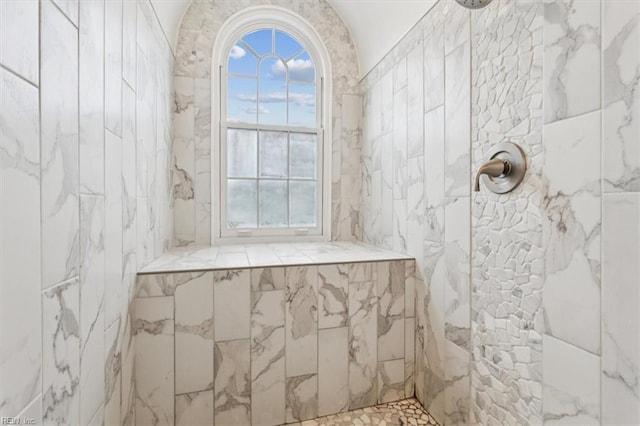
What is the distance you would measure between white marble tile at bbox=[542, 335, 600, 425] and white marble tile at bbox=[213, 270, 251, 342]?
1077 millimetres

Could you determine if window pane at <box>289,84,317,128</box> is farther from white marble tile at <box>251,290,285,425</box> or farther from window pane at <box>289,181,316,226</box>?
white marble tile at <box>251,290,285,425</box>

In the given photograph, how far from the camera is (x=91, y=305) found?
0.86 meters

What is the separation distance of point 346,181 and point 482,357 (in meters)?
1.45

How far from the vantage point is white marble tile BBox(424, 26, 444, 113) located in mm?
1356

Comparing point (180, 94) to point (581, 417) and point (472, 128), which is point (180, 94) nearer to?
point (472, 128)

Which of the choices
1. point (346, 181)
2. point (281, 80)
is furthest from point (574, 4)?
point (281, 80)

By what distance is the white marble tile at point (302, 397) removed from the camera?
4.51 feet

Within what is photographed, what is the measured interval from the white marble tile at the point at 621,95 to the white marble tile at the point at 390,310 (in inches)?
36.7

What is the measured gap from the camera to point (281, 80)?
2219 mm

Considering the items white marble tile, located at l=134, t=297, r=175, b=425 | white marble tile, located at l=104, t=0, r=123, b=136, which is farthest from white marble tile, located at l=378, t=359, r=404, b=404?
white marble tile, located at l=104, t=0, r=123, b=136

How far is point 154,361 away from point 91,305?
0.51m

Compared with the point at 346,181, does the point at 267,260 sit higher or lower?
lower

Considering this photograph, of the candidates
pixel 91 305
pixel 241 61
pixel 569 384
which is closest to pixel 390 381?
pixel 569 384

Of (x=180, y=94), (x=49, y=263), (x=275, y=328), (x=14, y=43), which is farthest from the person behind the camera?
(x=180, y=94)
